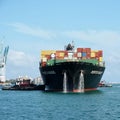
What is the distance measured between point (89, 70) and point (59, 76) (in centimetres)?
675

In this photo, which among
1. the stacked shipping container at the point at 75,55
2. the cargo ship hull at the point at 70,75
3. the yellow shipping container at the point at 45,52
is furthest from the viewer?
the yellow shipping container at the point at 45,52

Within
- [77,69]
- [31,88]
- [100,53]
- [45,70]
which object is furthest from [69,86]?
[31,88]

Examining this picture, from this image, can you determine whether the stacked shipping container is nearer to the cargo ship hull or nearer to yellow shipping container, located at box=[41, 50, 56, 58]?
yellow shipping container, located at box=[41, 50, 56, 58]

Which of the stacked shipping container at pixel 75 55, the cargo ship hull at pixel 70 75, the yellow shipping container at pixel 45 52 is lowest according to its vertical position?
the cargo ship hull at pixel 70 75

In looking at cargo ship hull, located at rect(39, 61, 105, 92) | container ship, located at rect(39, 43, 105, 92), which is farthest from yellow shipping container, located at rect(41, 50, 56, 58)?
cargo ship hull, located at rect(39, 61, 105, 92)

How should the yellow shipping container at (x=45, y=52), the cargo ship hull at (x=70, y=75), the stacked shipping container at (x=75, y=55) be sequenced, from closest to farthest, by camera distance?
the cargo ship hull at (x=70, y=75), the stacked shipping container at (x=75, y=55), the yellow shipping container at (x=45, y=52)

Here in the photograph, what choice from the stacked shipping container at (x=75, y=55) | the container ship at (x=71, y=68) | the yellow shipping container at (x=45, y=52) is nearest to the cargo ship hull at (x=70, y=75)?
the container ship at (x=71, y=68)

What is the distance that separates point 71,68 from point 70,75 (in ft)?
4.61

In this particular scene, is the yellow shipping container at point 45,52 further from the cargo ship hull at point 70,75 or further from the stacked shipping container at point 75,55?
the cargo ship hull at point 70,75

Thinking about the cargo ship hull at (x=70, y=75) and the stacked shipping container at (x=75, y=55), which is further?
the stacked shipping container at (x=75, y=55)

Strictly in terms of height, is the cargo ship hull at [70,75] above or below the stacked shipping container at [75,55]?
below

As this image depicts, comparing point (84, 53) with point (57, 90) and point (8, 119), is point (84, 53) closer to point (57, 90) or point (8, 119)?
point (57, 90)

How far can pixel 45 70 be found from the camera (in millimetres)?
103000

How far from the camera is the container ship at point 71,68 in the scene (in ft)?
302
